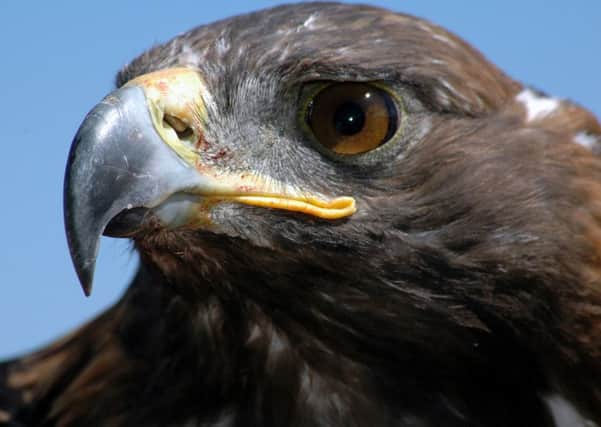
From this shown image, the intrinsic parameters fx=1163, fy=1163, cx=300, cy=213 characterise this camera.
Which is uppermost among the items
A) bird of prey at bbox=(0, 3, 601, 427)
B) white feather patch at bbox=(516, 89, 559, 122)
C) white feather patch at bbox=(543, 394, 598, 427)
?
white feather patch at bbox=(516, 89, 559, 122)

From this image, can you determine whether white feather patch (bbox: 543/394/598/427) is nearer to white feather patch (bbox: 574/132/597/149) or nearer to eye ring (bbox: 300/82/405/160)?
white feather patch (bbox: 574/132/597/149)

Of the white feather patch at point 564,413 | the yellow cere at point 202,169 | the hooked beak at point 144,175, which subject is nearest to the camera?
the hooked beak at point 144,175

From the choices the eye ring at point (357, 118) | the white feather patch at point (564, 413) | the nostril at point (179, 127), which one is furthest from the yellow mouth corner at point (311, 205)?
the white feather patch at point (564, 413)

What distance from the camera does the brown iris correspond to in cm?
355

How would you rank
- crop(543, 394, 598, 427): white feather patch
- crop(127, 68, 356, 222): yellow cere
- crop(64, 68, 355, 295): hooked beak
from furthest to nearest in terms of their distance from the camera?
1. crop(543, 394, 598, 427): white feather patch
2. crop(127, 68, 356, 222): yellow cere
3. crop(64, 68, 355, 295): hooked beak

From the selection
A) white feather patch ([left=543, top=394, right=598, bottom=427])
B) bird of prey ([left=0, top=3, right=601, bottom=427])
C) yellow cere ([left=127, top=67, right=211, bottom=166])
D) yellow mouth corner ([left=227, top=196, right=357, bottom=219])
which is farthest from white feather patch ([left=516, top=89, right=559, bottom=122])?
yellow cere ([left=127, top=67, right=211, bottom=166])

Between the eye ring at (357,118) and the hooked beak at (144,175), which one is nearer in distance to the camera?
the hooked beak at (144,175)

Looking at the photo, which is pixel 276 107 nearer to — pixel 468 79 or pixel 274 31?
pixel 274 31

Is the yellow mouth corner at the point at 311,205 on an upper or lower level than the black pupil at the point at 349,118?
lower

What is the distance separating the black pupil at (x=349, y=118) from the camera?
3.55m

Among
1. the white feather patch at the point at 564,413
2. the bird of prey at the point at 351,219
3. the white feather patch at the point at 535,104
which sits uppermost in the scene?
the white feather patch at the point at 535,104

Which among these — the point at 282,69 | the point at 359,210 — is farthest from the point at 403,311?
the point at 282,69

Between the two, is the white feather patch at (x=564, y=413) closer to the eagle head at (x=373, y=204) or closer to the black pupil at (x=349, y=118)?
the eagle head at (x=373, y=204)

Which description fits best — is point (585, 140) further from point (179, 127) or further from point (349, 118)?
point (179, 127)
